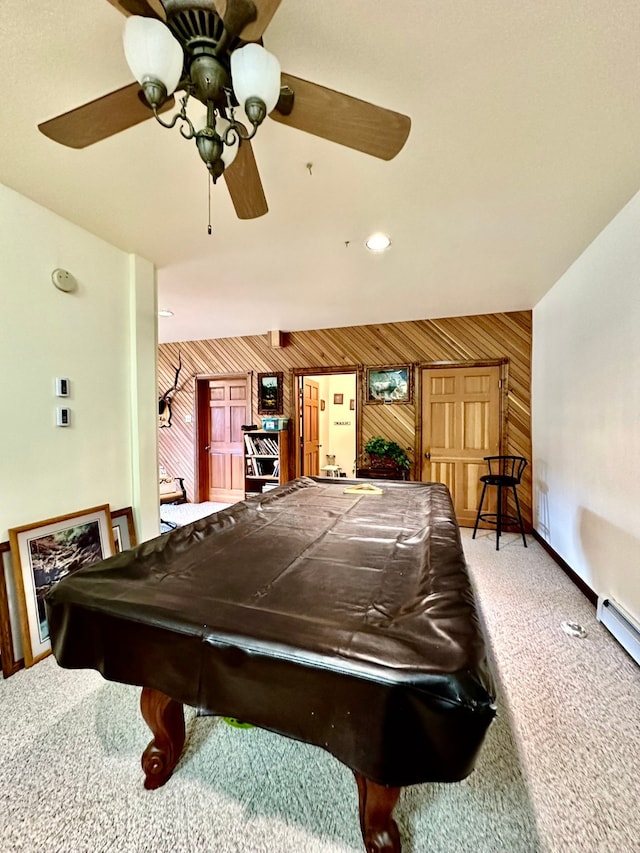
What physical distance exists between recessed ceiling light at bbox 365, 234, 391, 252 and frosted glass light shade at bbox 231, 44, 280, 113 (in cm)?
156

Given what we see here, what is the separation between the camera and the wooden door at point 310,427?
5265 mm

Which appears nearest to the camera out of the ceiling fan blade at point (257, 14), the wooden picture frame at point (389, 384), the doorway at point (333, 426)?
the ceiling fan blade at point (257, 14)

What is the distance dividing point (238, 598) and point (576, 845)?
129cm

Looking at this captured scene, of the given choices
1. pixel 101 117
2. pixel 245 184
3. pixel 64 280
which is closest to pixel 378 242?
pixel 245 184

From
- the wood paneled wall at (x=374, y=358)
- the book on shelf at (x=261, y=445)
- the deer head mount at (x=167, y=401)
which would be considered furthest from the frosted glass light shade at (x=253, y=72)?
the deer head mount at (x=167, y=401)

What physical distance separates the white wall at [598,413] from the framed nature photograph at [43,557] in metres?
3.10

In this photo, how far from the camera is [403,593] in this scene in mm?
1120

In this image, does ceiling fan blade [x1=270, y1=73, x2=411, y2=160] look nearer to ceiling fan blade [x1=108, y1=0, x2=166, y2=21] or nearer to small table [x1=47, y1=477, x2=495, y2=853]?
ceiling fan blade [x1=108, y1=0, x2=166, y2=21]

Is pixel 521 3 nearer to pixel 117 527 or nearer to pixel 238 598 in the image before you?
pixel 238 598

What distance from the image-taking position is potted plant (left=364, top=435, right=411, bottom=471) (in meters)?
4.35

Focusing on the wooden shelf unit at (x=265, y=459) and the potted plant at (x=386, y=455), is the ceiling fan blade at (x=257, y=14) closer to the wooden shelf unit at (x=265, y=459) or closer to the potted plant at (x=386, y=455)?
the potted plant at (x=386, y=455)

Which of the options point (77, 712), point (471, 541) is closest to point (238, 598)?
point (77, 712)

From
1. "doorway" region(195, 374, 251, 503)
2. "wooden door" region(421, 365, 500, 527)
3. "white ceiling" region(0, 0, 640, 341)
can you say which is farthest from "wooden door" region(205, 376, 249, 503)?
"wooden door" region(421, 365, 500, 527)

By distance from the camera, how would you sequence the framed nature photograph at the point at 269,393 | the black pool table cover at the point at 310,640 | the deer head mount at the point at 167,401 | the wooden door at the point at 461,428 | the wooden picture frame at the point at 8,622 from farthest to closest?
the deer head mount at the point at 167,401, the framed nature photograph at the point at 269,393, the wooden door at the point at 461,428, the wooden picture frame at the point at 8,622, the black pool table cover at the point at 310,640
